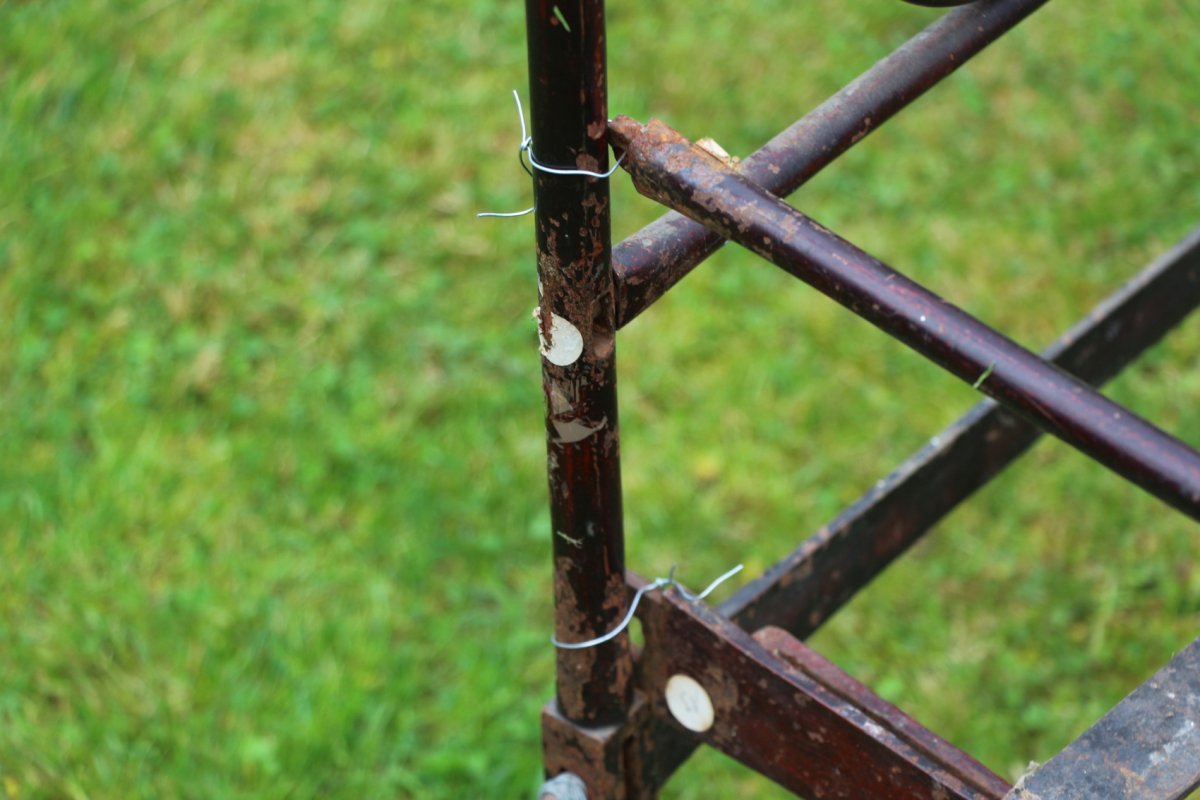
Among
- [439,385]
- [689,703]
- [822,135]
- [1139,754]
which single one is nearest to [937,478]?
[689,703]

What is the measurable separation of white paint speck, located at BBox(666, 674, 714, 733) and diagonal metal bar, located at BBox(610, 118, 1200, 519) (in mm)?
518

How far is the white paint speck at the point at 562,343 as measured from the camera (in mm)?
1261

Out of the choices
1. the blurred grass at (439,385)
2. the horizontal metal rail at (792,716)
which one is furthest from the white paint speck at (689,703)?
the blurred grass at (439,385)

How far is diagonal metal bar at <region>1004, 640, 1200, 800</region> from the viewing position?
1104 mm

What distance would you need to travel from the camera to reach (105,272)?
131 inches

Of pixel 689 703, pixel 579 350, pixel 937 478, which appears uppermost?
pixel 579 350

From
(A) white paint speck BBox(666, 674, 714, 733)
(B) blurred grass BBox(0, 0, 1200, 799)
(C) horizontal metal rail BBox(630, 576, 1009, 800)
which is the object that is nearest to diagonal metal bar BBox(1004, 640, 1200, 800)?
(C) horizontal metal rail BBox(630, 576, 1009, 800)

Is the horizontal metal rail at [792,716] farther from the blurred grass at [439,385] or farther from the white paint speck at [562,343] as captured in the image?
the blurred grass at [439,385]

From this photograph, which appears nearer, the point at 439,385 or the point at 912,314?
the point at 912,314

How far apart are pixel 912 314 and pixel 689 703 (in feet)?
1.93

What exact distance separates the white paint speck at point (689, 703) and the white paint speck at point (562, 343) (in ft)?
1.38

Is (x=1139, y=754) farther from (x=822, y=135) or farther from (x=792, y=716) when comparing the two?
(x=822, y=135)

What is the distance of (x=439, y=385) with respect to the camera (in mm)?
3172

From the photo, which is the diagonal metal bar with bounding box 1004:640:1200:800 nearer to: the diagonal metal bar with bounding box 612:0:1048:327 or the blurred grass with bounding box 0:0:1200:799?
the diagonal metal bar with bounding box 612:0:1048:327
